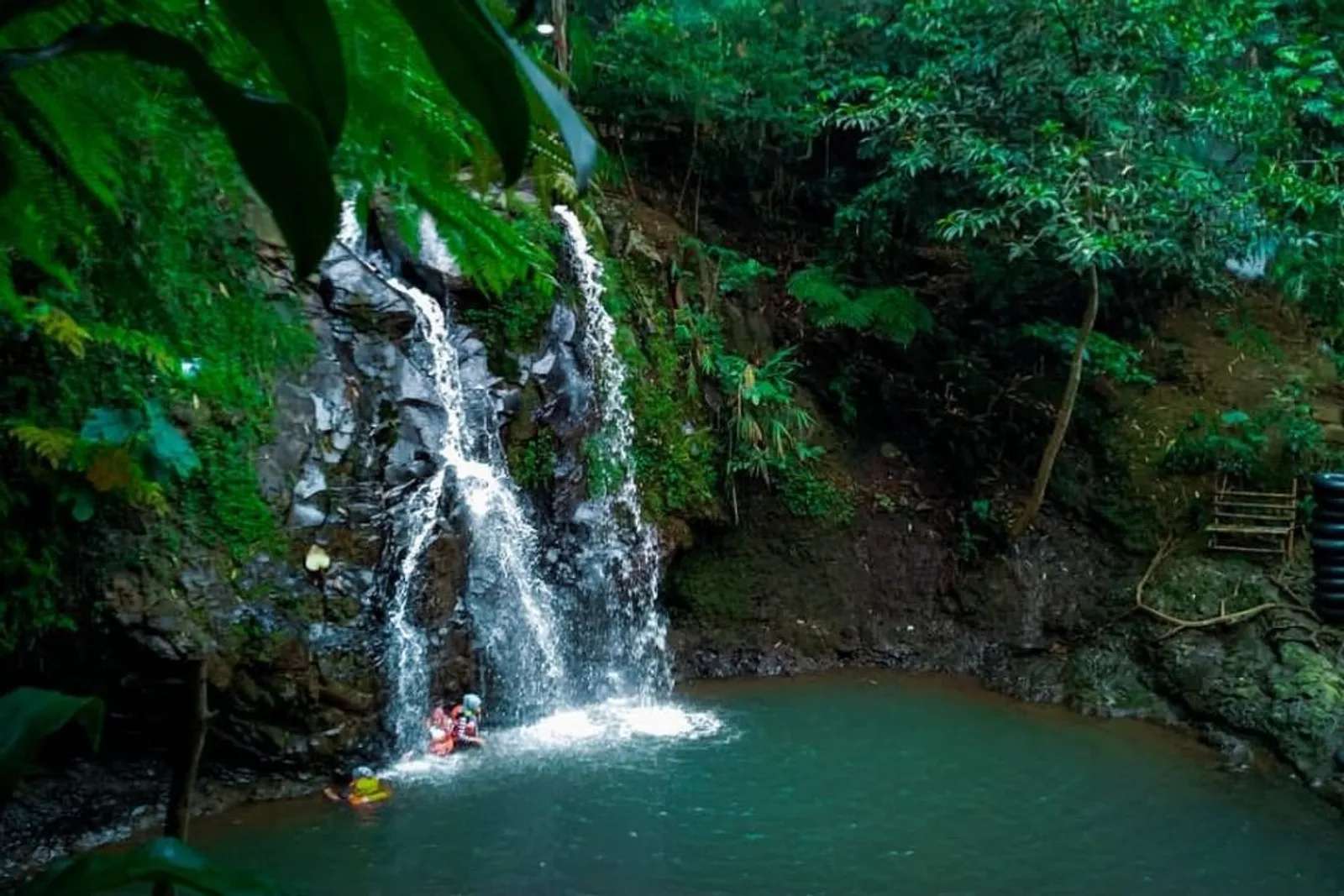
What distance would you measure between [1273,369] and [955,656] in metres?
3.24

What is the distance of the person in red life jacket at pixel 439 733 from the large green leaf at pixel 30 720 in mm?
4730

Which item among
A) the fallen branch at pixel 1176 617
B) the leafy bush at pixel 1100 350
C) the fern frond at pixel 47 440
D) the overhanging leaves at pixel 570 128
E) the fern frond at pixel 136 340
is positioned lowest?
the fallen branch at pixel 1176 617

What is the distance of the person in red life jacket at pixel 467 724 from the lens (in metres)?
5.36

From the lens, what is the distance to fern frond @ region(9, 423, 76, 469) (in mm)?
3896

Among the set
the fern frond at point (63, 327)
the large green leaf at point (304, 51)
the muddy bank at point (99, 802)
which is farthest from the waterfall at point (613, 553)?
the large green leaf at point (304, 51)

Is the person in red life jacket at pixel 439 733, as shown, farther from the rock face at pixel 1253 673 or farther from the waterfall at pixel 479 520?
the rock face at pixel 1253 673

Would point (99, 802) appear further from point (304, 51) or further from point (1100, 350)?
point (1100, 350)

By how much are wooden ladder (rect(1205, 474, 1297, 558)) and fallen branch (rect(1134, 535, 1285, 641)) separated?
31 cm

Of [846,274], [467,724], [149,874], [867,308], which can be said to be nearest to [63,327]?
[467,724]

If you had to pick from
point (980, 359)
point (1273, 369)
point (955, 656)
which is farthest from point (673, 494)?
point (1273, 369)

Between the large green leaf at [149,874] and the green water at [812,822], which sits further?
the green water at [812,822]

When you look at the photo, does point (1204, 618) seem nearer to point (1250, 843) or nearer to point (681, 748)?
point (1250, 843)

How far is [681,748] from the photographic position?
5438mm

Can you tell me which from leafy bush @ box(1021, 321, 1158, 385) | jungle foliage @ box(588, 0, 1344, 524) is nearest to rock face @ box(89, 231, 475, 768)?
jungle foliage @ box(588, 0, 1344, 524)
